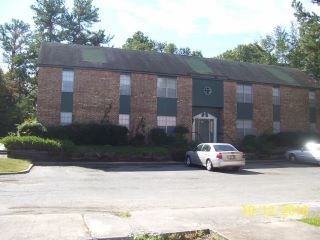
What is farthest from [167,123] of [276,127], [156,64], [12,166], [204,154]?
[12,166]

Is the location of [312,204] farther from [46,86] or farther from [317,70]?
[317,70]

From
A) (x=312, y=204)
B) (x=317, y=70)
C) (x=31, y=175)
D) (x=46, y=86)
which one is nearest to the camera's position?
Answer: (x=312, y=204)

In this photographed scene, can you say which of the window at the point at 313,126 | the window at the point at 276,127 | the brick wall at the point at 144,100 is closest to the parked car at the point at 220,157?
the brick wall at the point at 144,100

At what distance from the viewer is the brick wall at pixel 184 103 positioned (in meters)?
31.9

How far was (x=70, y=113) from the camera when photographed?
2922 centimetres

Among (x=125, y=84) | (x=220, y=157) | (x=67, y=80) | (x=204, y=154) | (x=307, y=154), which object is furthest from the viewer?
(x=125, y=84)

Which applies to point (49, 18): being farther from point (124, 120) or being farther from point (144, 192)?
point (144, 192)

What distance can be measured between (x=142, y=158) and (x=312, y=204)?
15705mm

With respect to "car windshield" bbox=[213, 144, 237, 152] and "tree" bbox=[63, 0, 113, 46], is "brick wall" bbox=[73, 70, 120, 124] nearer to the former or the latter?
"car windshield" bbox=[213, 144, 237, 152]

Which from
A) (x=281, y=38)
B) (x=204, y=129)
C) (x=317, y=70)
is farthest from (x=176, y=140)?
(x=281, y=38)

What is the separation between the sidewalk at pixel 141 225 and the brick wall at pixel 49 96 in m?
20.0

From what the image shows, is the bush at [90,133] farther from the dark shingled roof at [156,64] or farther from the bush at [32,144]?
the dark shingled roof at [156,64]

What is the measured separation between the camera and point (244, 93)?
34500 millimetres

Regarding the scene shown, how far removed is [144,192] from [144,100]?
60.3 ft
